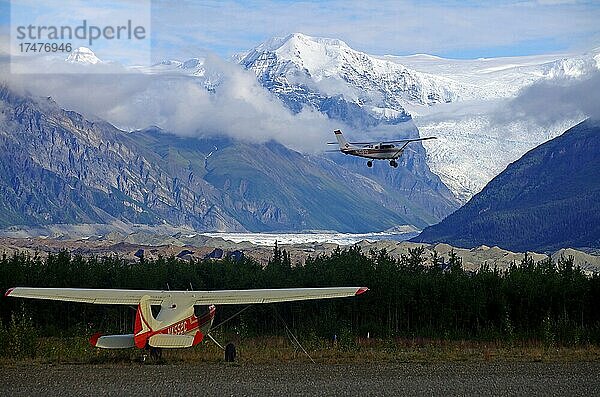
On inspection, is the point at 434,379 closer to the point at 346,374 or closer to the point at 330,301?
the point at 346,374

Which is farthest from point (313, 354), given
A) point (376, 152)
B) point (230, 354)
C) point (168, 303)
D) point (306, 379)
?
point (376, 152)

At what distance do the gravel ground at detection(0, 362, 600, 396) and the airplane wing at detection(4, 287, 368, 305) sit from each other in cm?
309

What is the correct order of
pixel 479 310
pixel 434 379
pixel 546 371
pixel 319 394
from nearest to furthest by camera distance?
1. pixel 319 394
2. pixel 434 379
3. pixel 546 371
4. pixel 479 310

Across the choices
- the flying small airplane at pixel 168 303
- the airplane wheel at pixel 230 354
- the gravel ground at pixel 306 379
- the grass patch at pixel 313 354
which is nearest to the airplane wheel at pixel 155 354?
the flying small airplane at pixel 168 303

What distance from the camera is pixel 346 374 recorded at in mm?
41625

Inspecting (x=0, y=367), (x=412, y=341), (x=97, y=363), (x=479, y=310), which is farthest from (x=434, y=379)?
(x=479, y=310)

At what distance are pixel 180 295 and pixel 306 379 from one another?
947 cm

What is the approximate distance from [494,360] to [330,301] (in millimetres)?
29493

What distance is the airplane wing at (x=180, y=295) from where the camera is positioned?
152 ft

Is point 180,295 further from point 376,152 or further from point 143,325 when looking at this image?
point 376,152

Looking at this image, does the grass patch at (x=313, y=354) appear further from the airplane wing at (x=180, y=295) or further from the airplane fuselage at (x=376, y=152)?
the airplane fuselage at (x=376, y=152)

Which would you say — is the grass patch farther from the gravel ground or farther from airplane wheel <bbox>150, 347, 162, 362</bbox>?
the gravel ground

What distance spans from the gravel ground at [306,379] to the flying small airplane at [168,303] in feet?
3.93

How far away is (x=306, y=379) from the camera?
1565 inches
